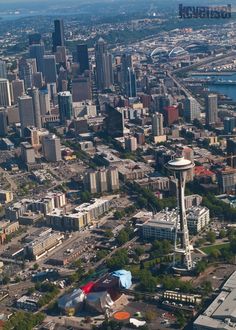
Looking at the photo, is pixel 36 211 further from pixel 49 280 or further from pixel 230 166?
pixel 230 166

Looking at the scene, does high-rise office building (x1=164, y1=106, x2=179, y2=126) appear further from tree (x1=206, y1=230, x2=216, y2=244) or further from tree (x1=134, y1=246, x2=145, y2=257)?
tree (x1=134, y1=246, x2=145, y2=257)

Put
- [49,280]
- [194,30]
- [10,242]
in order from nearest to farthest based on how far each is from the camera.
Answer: [49,280] → [10,242] → [194,30]

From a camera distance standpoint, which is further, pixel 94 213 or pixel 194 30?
pixel 194 30

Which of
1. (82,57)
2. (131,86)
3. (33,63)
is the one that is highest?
(82,57)

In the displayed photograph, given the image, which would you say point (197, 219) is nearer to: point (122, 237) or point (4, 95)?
point (122, 237)

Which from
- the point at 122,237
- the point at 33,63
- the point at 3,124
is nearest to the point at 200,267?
the point at 122,237

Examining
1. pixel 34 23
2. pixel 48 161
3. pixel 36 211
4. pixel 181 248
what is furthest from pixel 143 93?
pixel 34 23
